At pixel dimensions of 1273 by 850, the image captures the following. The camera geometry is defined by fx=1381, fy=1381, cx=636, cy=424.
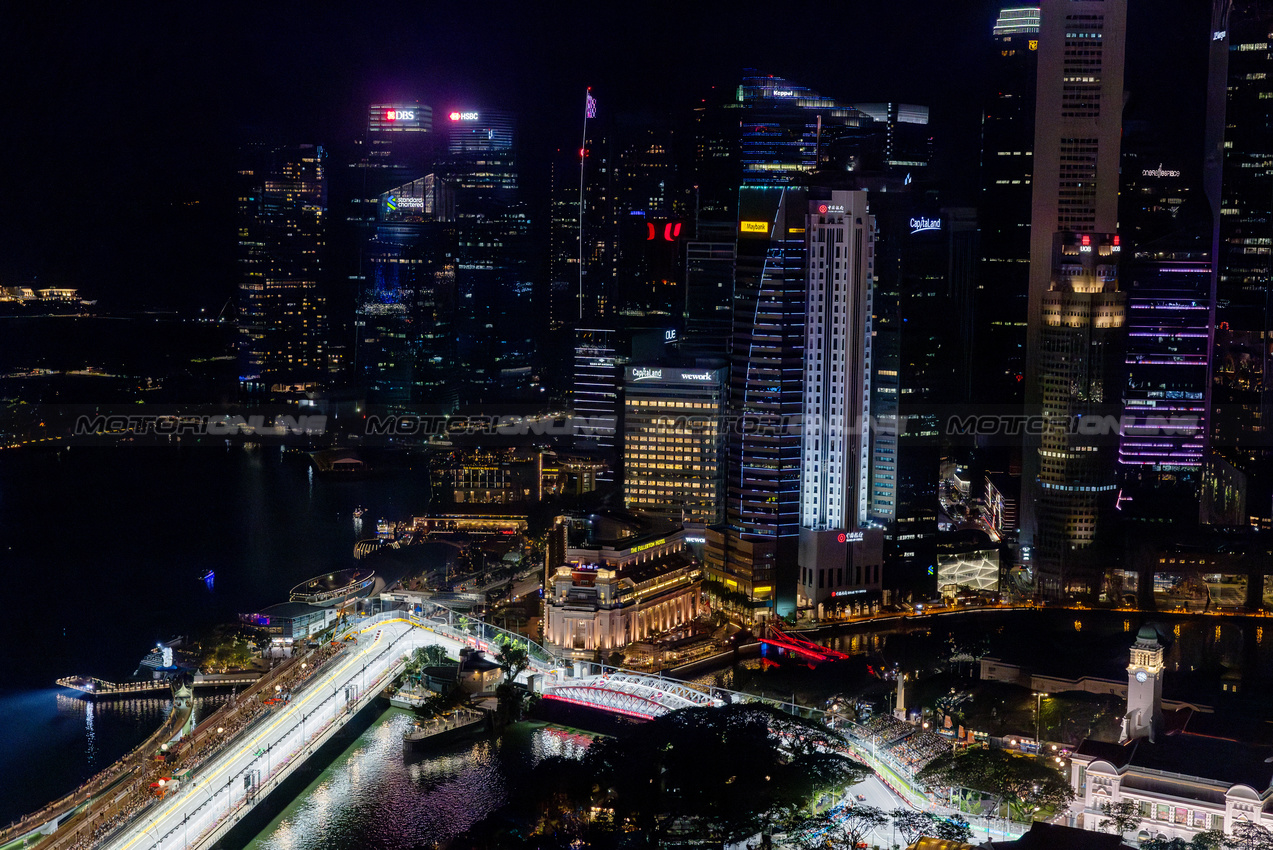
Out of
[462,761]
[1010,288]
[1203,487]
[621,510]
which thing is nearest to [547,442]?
[621,510]

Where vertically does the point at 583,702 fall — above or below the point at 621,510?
below

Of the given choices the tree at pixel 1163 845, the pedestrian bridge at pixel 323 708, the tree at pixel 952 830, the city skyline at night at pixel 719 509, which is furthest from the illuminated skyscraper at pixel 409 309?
the tree at pixel 1163 845

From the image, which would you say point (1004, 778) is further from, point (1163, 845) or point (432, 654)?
point (432, 654)

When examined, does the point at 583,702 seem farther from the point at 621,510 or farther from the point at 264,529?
the point at 264,529

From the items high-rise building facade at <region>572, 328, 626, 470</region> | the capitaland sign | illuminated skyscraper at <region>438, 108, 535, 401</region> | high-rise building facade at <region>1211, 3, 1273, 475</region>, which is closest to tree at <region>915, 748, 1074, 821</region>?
high-rise building facade at <region>1211, 3, 1273, 475</region>

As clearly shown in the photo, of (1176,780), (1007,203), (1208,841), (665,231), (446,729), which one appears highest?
(1007,203)

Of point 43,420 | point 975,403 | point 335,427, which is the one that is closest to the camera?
point 975,403

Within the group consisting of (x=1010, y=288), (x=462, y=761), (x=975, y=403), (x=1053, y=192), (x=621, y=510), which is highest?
(x=1053, y=192)

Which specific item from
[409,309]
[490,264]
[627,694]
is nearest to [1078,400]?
[627,694]
